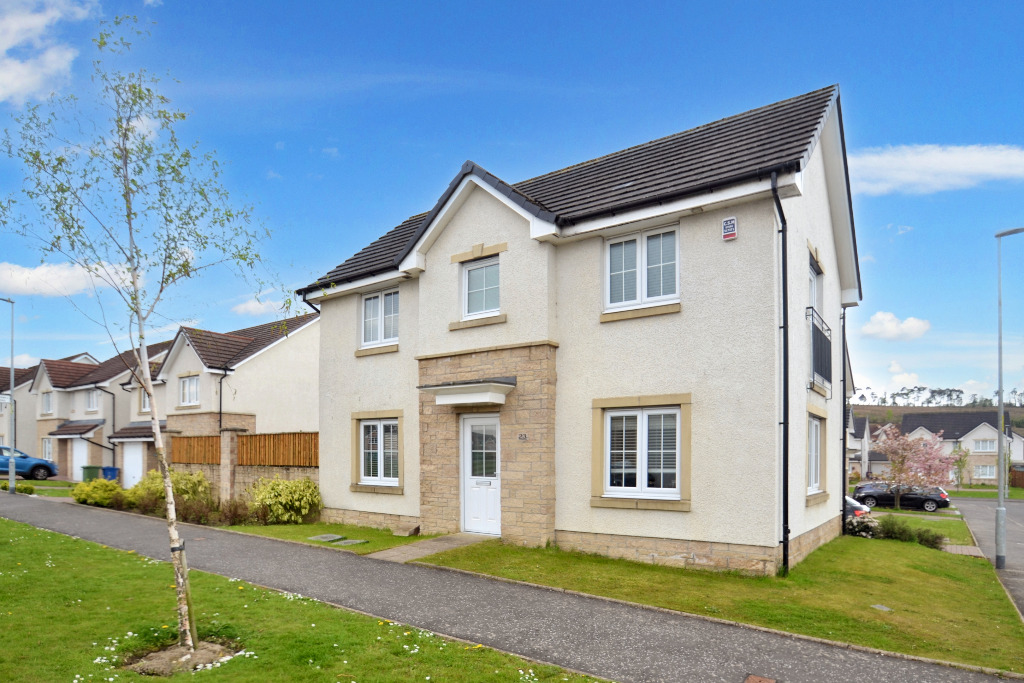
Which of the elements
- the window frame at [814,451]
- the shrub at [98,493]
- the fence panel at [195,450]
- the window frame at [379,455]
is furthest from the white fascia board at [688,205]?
the shrub at [98,493]

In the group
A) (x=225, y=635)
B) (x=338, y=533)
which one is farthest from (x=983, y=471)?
(x=225, y=635)

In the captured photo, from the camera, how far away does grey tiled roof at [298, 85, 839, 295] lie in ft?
35.5

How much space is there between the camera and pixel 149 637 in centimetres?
712

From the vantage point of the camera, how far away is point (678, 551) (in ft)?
35.7

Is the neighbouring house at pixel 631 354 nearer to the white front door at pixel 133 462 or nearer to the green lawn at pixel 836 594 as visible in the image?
the green lawn at pixel 836 594

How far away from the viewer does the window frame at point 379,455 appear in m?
15.5

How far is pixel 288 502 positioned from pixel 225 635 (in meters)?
9.99

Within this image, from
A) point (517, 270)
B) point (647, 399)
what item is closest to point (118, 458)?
point (517, 270)

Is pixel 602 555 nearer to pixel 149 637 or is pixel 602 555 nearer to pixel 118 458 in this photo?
pixel 149 637

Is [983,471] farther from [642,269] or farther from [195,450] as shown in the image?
[195,450]

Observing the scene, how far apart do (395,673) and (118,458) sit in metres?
30.5

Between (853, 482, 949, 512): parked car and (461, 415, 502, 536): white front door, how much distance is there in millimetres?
26016

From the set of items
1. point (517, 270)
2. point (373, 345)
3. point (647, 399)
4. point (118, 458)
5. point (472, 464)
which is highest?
point (517, 270)

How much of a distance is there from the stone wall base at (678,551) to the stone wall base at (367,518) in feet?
13.9
